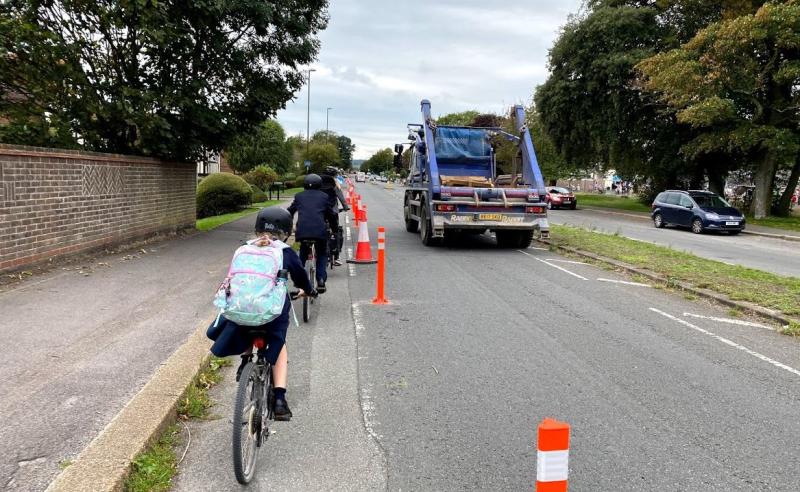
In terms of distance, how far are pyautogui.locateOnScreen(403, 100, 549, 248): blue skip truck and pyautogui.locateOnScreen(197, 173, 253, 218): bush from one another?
12240 mm

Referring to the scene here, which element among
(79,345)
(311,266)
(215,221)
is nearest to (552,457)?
(79,345)

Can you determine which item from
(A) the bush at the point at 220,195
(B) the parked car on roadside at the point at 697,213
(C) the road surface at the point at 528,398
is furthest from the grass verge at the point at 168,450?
(A) the bush at the point at 220,195

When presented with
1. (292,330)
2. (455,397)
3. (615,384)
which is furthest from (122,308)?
(615,384)

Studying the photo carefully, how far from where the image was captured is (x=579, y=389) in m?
5.11

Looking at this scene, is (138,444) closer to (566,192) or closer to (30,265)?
(30,265)

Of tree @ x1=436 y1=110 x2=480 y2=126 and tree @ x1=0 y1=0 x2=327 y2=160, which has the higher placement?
tree @ x1=436 y1=110 x2=480 y2=126

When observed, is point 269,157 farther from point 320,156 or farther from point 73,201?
point 73,201

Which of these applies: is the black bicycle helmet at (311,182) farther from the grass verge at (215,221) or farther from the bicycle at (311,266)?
the grass verge at (215,221)

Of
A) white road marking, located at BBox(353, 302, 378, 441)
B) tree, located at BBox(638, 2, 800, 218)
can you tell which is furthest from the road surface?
tree, located at BBox(638, 2, 800, 218)

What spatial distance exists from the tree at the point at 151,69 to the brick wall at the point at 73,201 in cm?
101

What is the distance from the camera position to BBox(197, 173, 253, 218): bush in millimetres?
27203

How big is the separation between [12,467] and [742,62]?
28.5 meters

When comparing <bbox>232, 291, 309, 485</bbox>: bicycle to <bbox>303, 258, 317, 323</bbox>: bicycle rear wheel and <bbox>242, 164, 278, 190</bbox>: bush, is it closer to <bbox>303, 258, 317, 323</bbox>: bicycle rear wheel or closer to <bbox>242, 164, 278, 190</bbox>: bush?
<bbox>303, 258, 317, 323</bbox>: bicycle rear wheel

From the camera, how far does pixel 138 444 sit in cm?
364
